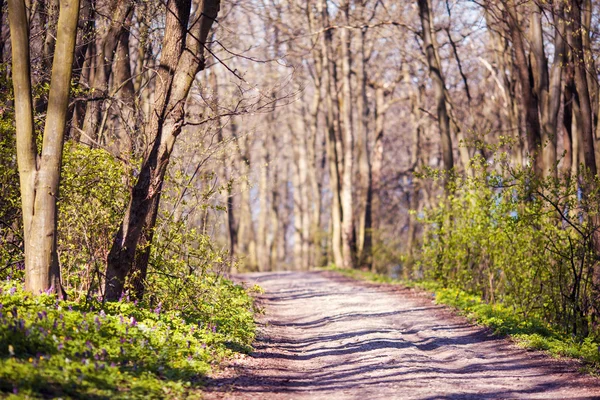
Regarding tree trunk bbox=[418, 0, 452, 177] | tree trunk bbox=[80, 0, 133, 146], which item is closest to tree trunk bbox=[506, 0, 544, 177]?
tree trunk bbox=[418, 0, 452, 177]

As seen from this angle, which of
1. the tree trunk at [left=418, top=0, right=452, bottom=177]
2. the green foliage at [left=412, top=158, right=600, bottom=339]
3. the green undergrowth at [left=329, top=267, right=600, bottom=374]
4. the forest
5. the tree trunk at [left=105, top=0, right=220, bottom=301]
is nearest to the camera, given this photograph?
the forest

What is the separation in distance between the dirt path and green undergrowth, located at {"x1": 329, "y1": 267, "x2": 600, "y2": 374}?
0.83ft

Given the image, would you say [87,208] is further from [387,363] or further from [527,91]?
[527,91]

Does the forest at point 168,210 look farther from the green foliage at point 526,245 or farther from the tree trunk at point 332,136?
the tree trunk at point 332,136

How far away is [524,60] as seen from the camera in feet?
55.0

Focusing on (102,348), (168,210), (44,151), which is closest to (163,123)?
(44,151)

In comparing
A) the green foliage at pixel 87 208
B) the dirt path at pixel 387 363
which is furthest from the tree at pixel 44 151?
the dirt path at pixel 387 363

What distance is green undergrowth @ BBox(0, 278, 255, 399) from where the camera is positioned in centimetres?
621

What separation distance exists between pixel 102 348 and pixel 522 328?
7.12m

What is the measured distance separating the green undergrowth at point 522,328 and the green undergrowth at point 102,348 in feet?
13.9

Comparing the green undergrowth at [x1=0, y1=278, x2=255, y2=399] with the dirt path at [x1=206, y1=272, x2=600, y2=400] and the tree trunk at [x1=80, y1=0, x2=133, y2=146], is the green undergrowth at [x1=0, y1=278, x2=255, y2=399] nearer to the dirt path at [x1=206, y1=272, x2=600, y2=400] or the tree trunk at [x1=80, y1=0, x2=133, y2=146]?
the dirt path at [x1=206, y1=272, x2=600, y2=400]

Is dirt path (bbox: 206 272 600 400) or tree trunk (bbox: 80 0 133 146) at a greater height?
tree trunk (bbox: 80 0 133 146)

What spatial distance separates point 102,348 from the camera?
→ 7.46m

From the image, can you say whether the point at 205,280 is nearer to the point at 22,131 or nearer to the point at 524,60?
the point at 22,131
